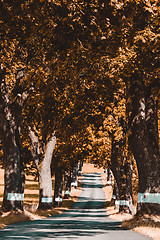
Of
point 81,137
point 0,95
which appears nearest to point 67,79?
point 0,95

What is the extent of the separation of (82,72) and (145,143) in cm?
577

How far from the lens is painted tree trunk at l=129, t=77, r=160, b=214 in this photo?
18.8 metres

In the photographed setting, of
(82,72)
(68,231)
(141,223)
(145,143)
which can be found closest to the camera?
(68,231)

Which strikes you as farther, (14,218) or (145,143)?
(14,218)

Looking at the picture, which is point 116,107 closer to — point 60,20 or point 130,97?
point 130,97

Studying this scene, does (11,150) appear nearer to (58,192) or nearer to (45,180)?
(45,180)

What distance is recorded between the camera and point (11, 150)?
78.0 feet

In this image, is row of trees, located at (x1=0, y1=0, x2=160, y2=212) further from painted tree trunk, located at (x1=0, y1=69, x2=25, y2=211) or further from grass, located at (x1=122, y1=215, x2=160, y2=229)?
grass, located at (x1=122, y1=215, x2=160, y2=229)

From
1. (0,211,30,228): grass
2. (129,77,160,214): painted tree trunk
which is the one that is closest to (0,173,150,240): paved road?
(0,211,30,228): grass

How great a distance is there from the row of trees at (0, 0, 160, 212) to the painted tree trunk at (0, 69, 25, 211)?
0.05m

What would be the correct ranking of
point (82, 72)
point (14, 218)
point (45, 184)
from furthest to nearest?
point (45, 184), point (82, 72), point (14, 218)

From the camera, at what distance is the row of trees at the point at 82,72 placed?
1598 centimetres

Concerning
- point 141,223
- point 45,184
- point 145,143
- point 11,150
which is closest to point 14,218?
point 11,150

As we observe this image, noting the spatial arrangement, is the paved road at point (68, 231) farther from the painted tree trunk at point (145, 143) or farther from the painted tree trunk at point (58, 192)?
the painted tree trunk at point (58, 192)
